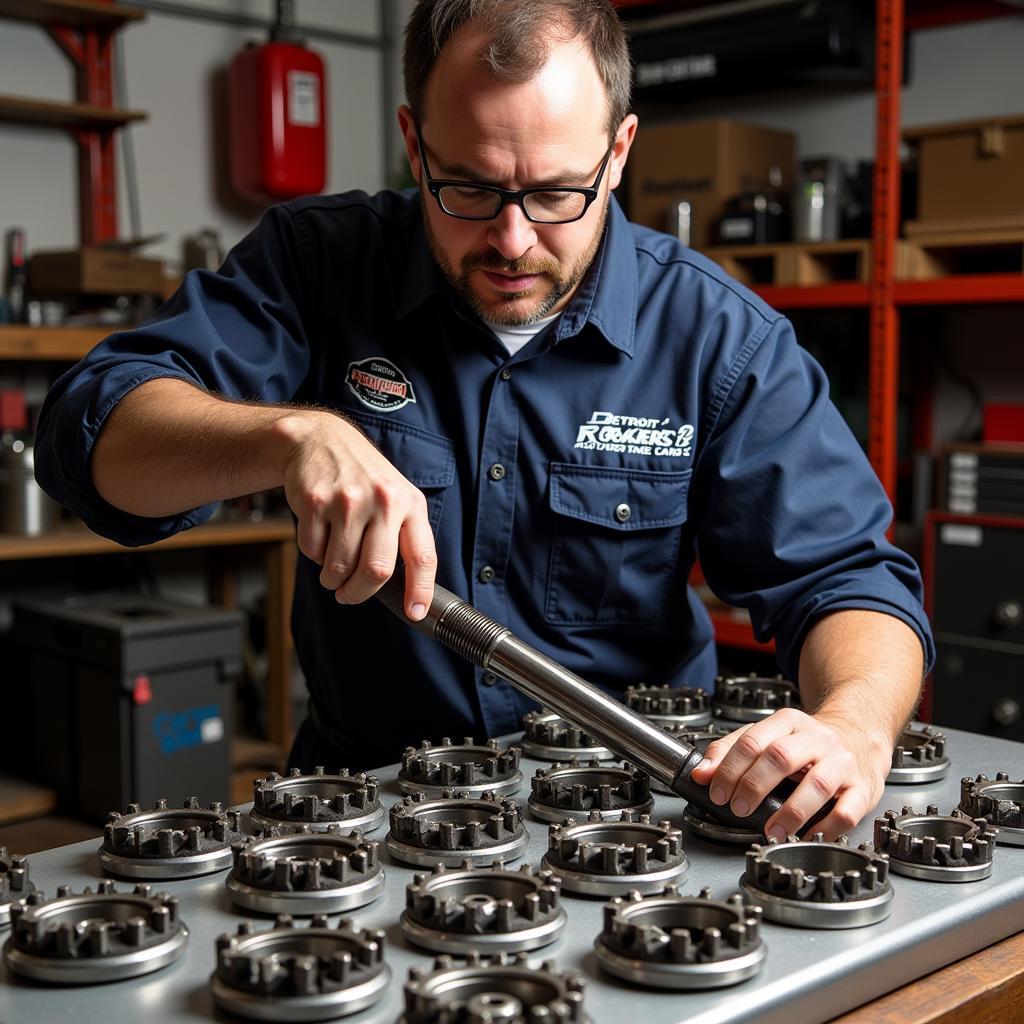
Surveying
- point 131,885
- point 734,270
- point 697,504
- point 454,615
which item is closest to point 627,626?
point 697,504

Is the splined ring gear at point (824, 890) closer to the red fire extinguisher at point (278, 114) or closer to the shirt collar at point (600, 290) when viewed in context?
the shirt collar at point (600, 290)

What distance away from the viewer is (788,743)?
0.93m

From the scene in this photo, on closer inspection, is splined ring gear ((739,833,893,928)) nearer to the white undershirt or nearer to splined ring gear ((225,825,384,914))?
splined ring gear ((225,825,384,914))

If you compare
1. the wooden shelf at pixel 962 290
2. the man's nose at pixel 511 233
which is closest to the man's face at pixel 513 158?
the man's nose at pixel 511 233

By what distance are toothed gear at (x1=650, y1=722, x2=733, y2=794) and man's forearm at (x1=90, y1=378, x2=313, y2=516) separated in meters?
0.39

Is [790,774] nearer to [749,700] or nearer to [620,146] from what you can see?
[749,700]

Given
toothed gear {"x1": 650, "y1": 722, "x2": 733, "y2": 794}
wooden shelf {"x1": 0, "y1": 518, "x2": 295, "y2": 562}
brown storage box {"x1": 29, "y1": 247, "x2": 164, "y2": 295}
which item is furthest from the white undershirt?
brown storage box {"x1": 29, "y1": 247, "x2": 164, "y2": 295}

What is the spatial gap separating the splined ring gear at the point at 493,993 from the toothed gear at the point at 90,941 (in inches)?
6.0

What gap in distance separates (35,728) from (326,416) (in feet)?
8.03

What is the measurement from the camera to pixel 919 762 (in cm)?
109

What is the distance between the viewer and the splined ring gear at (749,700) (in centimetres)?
125

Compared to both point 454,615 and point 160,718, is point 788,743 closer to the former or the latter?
point 454,615

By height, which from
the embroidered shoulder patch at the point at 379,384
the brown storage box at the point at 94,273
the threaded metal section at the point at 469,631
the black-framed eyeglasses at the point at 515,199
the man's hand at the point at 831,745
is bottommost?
the man's hand at the point at 831,745

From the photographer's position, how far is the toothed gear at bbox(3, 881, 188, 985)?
27.0 inches
